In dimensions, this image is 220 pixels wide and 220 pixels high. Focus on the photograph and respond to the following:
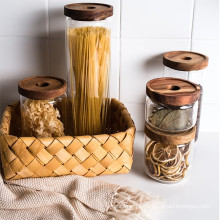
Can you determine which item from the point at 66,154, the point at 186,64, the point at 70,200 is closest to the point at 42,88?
the point at 66,154

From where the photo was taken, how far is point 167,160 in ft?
3.09

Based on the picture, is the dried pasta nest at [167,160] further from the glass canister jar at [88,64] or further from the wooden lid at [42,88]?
the wooden lid at [42,88]

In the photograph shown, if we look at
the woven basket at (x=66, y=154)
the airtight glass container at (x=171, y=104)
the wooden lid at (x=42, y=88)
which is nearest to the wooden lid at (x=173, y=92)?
the airtight glass container at (x=171, y=104)

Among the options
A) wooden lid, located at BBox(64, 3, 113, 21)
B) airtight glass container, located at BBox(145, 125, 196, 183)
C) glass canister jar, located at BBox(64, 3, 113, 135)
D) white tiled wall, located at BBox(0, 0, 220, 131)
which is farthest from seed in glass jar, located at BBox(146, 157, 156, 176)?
wooden lid, located at BBox(64, 3, 113, 21)

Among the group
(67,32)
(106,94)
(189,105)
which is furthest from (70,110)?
(189,105)

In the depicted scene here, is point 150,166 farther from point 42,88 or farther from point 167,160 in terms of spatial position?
point 42,88

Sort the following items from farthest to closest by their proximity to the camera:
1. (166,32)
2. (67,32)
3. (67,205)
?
1. (166,32)
2. (67,32)
3. (67,205)

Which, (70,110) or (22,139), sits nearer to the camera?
(22,139)

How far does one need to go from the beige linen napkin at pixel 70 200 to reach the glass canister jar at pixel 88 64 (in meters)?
0.18

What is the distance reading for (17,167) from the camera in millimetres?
917

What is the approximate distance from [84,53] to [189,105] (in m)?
0.29

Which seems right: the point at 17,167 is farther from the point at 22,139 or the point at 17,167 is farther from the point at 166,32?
the point at 166,32

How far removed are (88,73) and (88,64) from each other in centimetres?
2

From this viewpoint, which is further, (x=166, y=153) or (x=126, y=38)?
(x=126, y=38)
